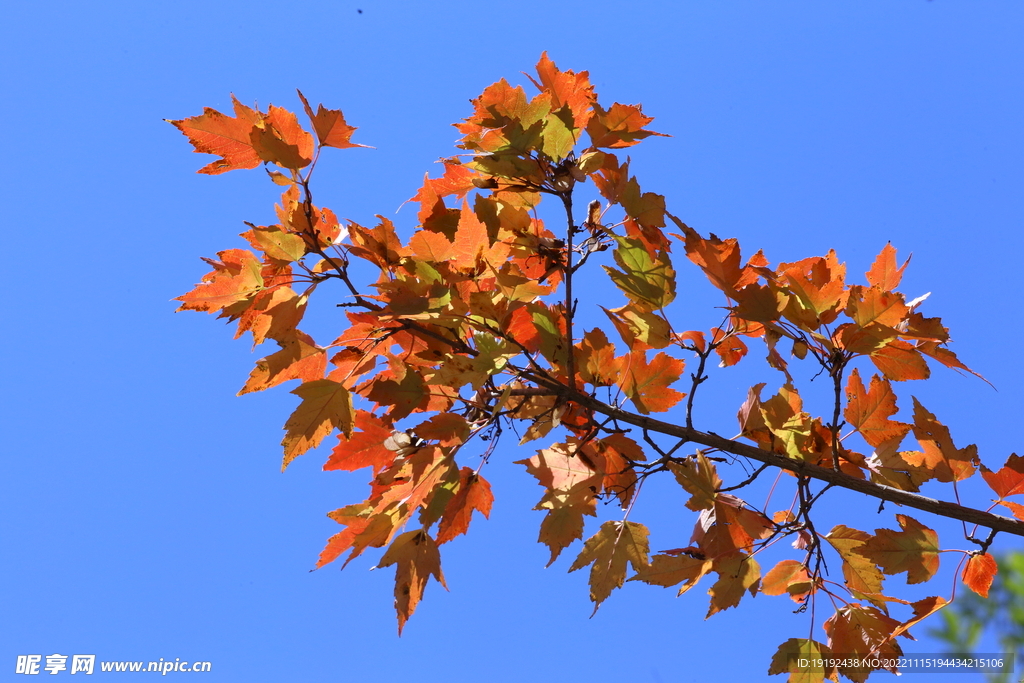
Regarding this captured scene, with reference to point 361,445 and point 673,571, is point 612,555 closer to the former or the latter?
point 673,571

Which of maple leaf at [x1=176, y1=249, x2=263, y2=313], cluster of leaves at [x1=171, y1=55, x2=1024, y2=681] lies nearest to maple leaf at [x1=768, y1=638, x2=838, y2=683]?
cluster of leaves at [x1=171, y1=55, x2=1024, y2=681]

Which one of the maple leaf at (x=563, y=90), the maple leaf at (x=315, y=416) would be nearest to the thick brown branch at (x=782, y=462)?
the maple leaf at (x=315, y=416)

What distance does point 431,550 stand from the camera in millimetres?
864

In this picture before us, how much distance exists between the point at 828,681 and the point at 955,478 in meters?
0.34

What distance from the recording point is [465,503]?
931 mm

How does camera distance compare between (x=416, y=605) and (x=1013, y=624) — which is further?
(x=1013, y=624)

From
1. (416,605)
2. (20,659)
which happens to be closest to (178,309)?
(416,605)

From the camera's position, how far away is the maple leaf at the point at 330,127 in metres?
0.80

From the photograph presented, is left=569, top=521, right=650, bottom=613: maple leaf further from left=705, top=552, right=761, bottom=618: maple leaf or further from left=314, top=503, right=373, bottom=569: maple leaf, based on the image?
left=314, top=503, right=373, bottom=569: maple leaf

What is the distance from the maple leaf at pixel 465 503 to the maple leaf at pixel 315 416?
0.60 feet

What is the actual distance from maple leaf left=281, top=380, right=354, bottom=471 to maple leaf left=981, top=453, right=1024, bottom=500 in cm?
89

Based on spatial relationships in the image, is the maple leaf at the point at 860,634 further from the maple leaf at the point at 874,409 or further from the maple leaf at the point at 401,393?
the maple leaf at the point at 401,393

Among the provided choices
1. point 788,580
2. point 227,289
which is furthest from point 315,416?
point 788,580

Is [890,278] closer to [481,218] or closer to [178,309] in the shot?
[481,218]
